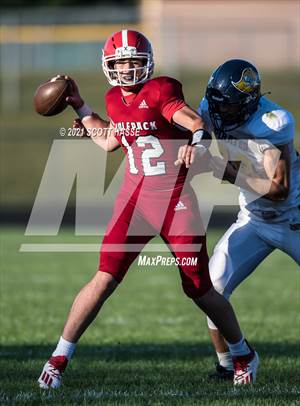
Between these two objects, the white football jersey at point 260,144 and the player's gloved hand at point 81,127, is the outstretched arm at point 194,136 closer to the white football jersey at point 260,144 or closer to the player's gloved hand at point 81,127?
the white football jersey at point 260,144

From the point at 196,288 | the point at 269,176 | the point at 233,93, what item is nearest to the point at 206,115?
the point at 233,93

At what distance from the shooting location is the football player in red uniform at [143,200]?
4.88 metres

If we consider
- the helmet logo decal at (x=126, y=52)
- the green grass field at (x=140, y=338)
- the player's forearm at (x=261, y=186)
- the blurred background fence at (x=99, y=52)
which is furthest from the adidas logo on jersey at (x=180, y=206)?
the blurred background fence at (x=99, y=52)

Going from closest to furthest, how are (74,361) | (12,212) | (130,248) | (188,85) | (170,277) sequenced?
(130,248), (74,361), (170,277), (12,212), (188,85)

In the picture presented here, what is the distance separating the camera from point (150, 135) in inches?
195

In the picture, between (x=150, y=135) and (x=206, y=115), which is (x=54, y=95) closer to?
(x=150, y=135)

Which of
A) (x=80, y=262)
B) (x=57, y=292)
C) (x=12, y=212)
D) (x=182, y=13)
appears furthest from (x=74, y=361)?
(x=182, y=13)

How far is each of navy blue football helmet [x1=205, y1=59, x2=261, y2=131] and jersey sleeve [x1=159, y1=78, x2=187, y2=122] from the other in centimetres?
27

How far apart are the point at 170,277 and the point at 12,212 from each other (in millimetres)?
7506

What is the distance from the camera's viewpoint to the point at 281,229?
5.36 meters

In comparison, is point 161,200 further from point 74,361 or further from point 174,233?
point 74,361

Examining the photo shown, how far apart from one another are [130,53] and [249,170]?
0.92 meters

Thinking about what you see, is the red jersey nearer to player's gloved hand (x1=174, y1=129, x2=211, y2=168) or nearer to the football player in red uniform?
the football player in red uniform

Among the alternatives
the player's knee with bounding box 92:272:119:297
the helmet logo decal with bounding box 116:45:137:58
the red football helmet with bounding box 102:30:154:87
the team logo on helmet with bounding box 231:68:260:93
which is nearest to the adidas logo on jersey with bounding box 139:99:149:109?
the red football helmet with bounding box 102:30:154:87
